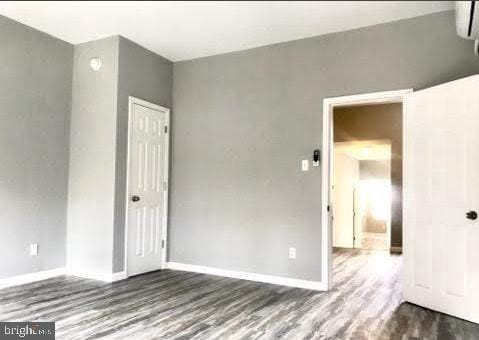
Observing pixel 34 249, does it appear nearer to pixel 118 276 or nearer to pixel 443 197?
Result: pixel 118 276

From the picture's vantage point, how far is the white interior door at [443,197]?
279cm

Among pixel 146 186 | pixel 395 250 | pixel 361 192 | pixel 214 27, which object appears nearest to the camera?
pixel 214 27

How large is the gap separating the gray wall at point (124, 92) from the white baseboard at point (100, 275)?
0.21 ft

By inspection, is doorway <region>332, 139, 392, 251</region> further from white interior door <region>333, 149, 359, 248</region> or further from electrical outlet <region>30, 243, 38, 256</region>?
electrical outlet <region>30, 243, 38, 256</region>

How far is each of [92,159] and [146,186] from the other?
2.14 feet

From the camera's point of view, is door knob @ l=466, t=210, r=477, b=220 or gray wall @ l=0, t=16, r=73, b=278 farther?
gray wall @ l=0, t=16, r=73, b=278

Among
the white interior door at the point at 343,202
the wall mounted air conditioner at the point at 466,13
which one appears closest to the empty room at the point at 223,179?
the wall mounted air conditioner at the point at 466,13

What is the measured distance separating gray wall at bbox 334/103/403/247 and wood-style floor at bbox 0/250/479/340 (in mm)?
2233

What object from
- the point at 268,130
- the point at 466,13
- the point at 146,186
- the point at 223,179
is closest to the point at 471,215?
the point at 466,13

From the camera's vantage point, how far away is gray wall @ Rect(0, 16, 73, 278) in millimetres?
3494

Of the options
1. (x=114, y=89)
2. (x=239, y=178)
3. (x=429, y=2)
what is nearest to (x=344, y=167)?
(x=239, y=178)

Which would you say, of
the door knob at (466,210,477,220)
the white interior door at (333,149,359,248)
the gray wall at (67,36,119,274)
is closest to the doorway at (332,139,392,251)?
the white interior door at (333,149,359,248)

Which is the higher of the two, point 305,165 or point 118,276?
point 305,165

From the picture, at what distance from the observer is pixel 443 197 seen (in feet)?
9.71
